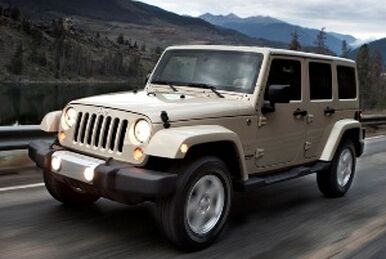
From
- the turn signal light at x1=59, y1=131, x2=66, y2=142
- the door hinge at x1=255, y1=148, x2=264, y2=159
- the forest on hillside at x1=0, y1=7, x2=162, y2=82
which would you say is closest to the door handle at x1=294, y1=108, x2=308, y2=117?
the door hinge at x1=255, y1=148, x2=264, y2=159

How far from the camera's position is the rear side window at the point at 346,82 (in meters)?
7.80

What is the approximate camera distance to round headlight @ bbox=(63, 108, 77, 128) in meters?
5.45

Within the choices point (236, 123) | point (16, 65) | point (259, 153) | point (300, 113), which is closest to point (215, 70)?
point (236, 123)

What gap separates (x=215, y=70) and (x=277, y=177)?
1.33 metres

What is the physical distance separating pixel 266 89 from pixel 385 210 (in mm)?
2409

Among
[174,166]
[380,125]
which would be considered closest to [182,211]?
[174,166]

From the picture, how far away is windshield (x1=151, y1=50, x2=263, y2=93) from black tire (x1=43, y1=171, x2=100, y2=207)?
1.54 meters

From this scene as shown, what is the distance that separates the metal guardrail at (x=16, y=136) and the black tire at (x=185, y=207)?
4420mm

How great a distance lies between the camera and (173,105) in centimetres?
522

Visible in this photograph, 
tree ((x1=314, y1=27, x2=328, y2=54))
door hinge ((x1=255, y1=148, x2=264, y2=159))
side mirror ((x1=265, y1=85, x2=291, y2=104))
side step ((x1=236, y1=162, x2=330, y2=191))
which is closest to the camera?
side step ((x1=236, y1=162, x2=330, y2=191))

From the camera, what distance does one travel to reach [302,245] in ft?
17.8

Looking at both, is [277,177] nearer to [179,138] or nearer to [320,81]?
[320,81]

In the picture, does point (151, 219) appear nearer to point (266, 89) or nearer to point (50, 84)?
point (266, 89)

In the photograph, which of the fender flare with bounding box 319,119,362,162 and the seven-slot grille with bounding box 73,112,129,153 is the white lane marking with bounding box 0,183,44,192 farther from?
the fender flare with bounding box 319,119,362,162
